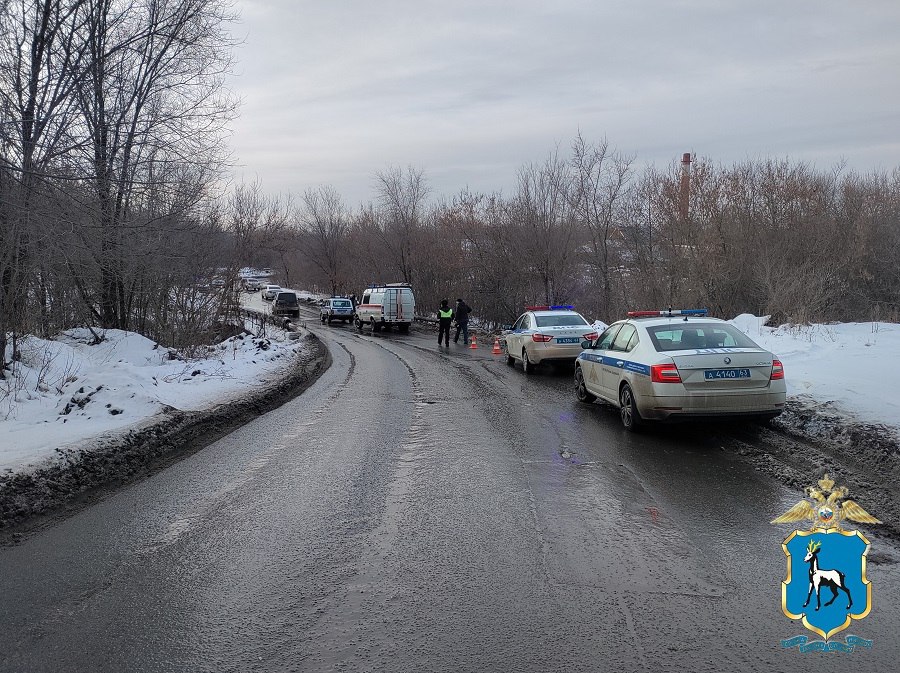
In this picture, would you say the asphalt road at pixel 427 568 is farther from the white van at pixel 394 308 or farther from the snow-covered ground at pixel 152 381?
the white van at pixel 394 308

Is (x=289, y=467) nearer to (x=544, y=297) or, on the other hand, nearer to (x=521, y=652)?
(x=521, y=652)

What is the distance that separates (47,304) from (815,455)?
15.4m

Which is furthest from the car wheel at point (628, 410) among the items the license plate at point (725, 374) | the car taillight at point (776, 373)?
the car taillight at point (776, 373)

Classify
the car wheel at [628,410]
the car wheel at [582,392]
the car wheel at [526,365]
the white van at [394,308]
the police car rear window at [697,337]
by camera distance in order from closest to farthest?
the police car rear window at [697,337] < the car wheel at [628,410] < the car wheel at [582,392] < the car wheel at [526,365] < the white van at [394,308]

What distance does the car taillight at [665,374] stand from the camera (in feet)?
26.1

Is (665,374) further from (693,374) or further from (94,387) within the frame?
(94,387)

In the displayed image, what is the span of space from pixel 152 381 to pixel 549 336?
8851mm

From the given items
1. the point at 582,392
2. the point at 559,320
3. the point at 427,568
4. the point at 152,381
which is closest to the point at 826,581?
the point at 427,568

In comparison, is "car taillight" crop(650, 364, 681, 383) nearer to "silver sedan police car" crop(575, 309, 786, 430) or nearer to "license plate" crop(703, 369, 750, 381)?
"silver sedan police car" crop(575, 309, 786, 430)

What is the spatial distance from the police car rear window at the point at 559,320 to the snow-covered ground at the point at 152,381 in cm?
437

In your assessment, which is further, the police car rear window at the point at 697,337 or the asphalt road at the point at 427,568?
the police car rear window at the point at 697,337

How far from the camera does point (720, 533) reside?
15.9 ft

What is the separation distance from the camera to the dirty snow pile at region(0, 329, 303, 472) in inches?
306

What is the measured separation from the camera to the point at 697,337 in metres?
8.48
